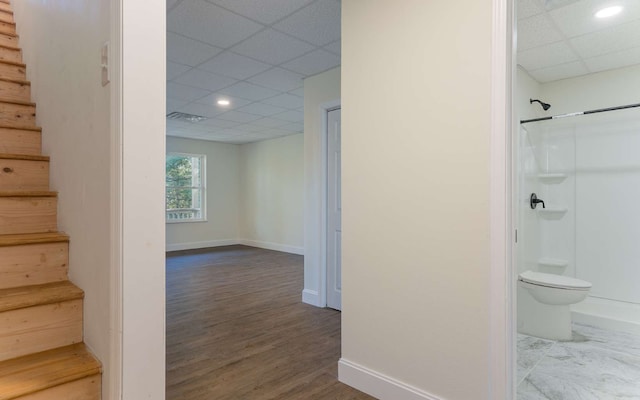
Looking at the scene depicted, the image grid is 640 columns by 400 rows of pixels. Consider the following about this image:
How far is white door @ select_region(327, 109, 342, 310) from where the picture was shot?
3.71 m

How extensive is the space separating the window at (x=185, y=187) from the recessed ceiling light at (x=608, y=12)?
23.7 feet

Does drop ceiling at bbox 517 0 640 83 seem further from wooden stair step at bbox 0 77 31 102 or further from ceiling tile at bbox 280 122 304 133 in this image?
ceiling tile at bbox 280 122 304 133

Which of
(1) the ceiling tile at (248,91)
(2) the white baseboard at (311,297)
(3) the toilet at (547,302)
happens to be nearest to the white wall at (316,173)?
(2) the white baseboard at (311,297)

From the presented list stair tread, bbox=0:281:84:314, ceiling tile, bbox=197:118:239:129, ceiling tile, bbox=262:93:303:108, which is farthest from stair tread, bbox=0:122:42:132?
ceiling tile, bbox=197:118:239:129

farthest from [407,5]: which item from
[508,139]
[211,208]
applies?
[211,208]

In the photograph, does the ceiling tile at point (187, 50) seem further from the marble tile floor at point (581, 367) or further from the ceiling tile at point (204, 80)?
the marble tile floor at point (581, 367)

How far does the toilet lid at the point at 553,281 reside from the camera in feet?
9.10

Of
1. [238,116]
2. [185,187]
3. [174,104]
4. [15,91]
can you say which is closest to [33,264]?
[15,91]

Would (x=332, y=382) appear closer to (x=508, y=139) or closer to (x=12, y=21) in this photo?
(x=508, y=139)

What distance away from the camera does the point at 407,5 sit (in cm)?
189

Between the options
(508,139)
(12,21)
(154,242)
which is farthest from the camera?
(12,21)

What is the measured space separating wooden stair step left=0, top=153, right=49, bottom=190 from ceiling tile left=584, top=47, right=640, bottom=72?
4.39m

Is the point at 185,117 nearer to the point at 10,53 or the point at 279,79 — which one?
the point at 279,79

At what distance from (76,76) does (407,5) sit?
166 centimetres
